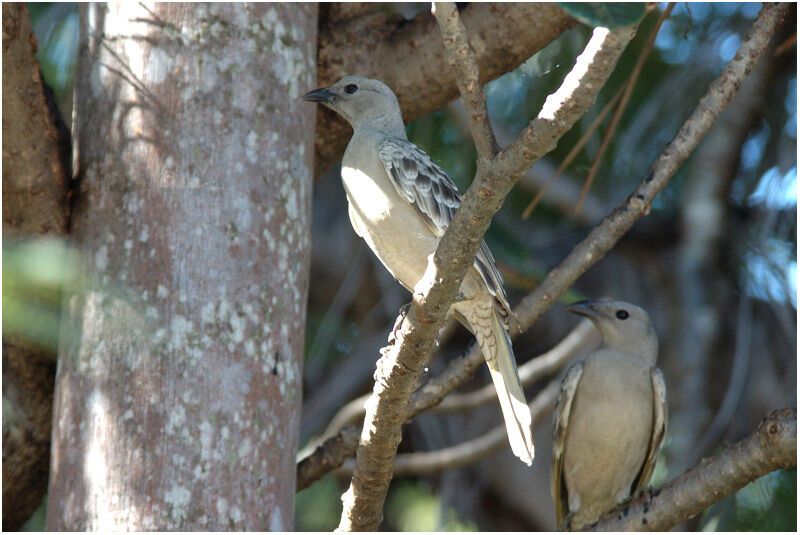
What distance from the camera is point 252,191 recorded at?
127 inches

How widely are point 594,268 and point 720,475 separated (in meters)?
3.21

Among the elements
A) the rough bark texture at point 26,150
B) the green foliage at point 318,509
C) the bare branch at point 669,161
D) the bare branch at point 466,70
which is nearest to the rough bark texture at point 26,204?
the rough bark texture at point 26,150

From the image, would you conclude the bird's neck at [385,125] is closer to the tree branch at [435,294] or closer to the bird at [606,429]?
the tree branch at [435,294]

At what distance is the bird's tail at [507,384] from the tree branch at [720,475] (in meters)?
0.45

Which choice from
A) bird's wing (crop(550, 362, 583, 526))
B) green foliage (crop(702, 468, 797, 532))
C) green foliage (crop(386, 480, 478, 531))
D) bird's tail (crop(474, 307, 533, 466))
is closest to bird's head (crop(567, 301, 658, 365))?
bird's wing (crop(550, 362, 583, 526))

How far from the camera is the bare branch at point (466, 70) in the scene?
2.09 metres

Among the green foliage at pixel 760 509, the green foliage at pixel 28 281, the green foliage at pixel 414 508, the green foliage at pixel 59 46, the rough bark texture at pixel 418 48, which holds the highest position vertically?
the green foliage at pixel 59 46

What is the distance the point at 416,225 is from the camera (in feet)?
12.1

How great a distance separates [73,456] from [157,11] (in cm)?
156

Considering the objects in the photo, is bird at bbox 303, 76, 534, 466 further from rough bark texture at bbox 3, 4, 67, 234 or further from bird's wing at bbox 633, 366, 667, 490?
bird's wing at bbox 633, 366, 667, 490

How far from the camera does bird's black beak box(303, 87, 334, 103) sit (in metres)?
3.59

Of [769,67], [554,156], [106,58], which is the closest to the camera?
[106,58]

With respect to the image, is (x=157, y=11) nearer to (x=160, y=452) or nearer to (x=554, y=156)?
(x=160, y=452)

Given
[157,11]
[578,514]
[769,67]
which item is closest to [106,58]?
[157,11]
